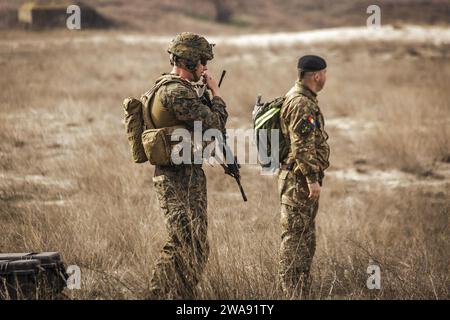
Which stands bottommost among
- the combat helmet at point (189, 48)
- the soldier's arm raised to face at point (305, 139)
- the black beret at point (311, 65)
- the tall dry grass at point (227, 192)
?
the tall dry grass at point (227, 192)

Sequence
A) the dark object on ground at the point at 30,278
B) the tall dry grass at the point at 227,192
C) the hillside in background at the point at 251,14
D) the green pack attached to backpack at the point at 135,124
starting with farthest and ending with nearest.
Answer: the hillside in background at the point at 251,14 < the tall dry grass at the point at 227,192 < the green pack attached to backpack at the point at 135,124 < the dark object on ground at the point at 30,278

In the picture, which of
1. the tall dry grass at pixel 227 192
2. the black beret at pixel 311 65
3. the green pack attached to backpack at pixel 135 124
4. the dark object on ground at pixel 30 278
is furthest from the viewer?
the tall dry grass at pixel 227 192

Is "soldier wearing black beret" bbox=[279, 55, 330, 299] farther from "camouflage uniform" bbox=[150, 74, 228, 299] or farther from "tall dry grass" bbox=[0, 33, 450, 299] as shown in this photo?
"camouflage uniform" bbox=[150, 74, 228, 299]

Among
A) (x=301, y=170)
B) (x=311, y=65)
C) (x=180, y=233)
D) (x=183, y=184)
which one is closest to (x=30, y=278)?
(x=180, y=233)

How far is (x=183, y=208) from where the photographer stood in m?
3.75

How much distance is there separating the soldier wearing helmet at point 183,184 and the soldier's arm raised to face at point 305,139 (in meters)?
0.47

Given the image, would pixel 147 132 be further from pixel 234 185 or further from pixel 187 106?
pixel 234 185

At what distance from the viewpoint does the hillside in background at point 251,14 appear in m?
33.9

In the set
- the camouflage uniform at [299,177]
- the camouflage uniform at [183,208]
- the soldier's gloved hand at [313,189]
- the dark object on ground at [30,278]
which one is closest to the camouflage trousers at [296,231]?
the camouflage uniform at [299,177]

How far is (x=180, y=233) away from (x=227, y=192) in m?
3.71

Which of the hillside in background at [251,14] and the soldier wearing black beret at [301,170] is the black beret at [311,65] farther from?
the hillside in background at [251,14]

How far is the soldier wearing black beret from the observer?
388cm

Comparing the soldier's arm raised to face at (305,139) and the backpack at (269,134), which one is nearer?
the soldier's arm raised to face at (305,139)

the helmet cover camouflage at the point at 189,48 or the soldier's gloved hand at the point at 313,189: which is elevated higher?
the helmet cover camouflage at the point at 189,48
